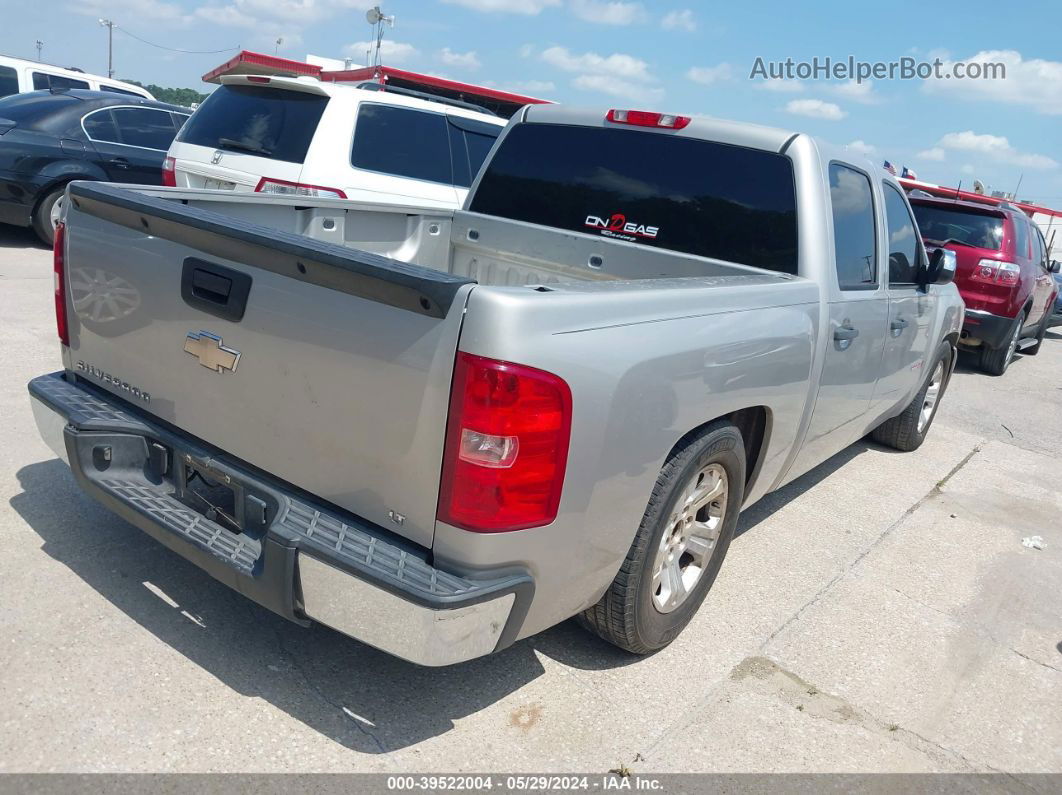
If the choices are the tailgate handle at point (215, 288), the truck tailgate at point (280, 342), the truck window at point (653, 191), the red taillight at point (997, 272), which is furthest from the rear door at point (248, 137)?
the red taillight at point (997, 272)

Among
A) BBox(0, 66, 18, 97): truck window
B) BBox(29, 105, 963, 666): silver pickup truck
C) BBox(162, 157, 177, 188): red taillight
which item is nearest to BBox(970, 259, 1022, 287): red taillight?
BBox(29, 105, 963, 666): silver pickup truck

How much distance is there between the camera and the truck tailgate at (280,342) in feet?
7.41

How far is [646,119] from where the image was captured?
4.03 m

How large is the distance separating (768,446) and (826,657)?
848 millimetres

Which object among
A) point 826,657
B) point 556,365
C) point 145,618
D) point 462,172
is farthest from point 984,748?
point 462,172

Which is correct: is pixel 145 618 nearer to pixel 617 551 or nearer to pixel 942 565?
pixel 617 551

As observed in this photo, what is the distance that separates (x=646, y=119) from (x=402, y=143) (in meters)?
3.82

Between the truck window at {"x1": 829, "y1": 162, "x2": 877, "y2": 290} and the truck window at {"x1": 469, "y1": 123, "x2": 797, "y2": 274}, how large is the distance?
33 centimetres

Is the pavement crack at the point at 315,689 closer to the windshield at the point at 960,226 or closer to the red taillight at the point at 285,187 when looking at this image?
the red taillight at the point at 285,187

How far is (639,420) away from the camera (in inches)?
100

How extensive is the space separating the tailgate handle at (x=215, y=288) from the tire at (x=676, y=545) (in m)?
1.40

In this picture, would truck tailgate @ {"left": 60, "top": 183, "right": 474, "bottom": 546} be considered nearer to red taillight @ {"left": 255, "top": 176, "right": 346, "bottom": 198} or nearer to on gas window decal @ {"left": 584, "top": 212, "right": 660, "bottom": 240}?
on gas window decal @ {"left": 584, "top": 212, "right": 660, "bottom": 240}

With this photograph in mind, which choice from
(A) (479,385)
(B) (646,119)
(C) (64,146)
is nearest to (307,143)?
(B) (646,119)

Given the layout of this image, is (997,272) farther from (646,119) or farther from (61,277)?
(61,277)
